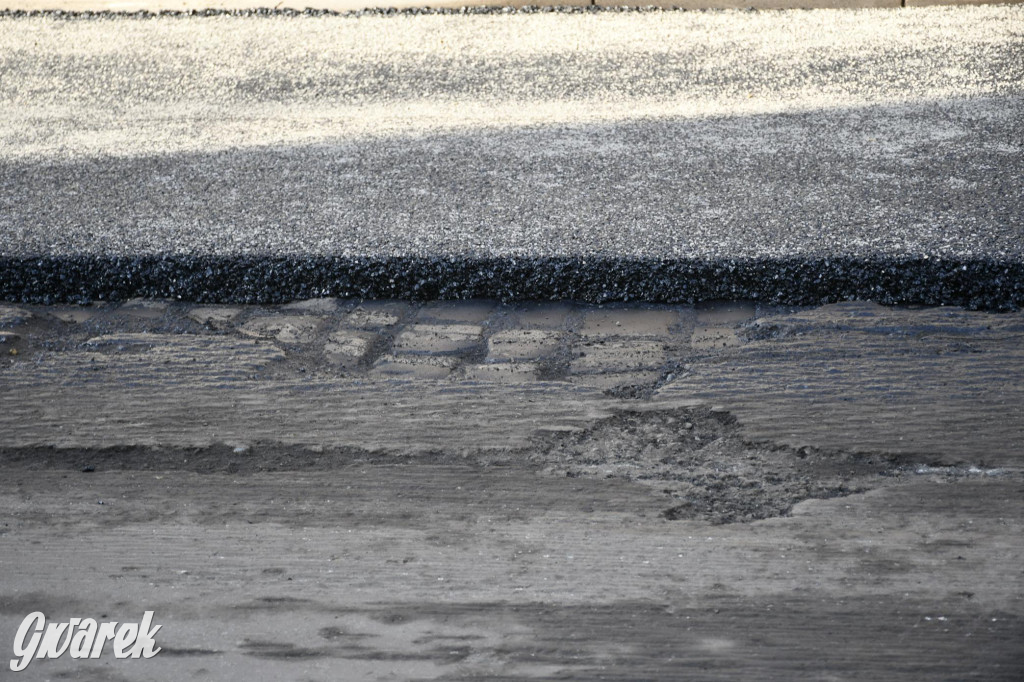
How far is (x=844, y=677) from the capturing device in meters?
1.46

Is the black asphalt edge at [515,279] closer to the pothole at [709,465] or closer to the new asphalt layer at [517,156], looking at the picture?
the new asphalt layer at [517,156]

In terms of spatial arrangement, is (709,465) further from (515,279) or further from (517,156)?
(517,156)

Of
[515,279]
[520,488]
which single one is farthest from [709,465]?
[515,279]

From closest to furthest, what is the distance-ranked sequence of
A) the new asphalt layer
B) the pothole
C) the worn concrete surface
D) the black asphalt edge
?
the worn concrete surface → the pothole → the black asphalt edge → the new asphalt layer

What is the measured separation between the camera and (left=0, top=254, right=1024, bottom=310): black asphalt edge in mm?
2381

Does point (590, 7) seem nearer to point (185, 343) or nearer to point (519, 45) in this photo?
point (519, 45)

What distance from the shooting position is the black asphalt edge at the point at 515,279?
93.7 inches

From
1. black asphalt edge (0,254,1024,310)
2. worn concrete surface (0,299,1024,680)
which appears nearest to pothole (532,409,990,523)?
worn concrete surface (0,299,1024,680)

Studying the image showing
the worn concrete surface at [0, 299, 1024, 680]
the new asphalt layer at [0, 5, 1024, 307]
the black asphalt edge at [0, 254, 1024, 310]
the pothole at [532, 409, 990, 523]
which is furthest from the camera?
the new asphalt layer at [0, 5, 1024, 307]

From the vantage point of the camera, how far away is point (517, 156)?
3117 millimetres

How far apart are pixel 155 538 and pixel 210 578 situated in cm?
18

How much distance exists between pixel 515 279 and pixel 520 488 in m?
0.72

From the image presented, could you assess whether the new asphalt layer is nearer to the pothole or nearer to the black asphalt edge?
the black asphalt edge

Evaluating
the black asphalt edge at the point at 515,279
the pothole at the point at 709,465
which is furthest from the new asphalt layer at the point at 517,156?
the pothole at the point at 709,465
